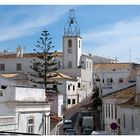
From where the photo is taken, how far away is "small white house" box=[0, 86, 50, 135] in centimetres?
991

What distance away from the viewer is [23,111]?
10.5 metres

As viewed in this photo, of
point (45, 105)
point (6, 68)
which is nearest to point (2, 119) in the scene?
point (45, 105)

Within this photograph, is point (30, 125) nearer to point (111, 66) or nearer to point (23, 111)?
point (23, 111)

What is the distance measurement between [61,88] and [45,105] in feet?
54.1

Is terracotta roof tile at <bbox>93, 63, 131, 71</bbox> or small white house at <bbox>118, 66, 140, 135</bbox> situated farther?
terracotta roof tile at <bbox>93, 63, 131, 71</bbox>

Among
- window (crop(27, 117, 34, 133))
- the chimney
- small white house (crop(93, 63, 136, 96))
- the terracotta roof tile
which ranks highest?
the chimney

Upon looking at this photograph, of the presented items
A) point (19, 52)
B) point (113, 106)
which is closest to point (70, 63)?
point (19, 52)

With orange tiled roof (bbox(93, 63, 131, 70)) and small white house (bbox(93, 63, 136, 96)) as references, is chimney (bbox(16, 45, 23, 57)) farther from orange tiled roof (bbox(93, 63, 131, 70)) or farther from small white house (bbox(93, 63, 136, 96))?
orange tiled roof (bbox(93, 63, 131, 70))

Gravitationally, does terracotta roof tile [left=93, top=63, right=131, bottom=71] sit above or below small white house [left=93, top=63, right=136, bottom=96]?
above

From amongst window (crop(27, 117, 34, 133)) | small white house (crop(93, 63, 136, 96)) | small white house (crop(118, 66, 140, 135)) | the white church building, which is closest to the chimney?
the white church building

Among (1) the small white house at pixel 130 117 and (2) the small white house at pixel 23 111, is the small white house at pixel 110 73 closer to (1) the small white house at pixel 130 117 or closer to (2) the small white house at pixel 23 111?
(1) the small white house at pixel 130 117

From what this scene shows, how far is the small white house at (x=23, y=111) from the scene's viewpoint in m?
9.91
